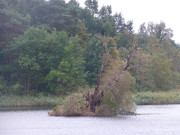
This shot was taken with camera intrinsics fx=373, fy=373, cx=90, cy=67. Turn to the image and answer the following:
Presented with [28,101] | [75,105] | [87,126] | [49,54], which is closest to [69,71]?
[49,54]

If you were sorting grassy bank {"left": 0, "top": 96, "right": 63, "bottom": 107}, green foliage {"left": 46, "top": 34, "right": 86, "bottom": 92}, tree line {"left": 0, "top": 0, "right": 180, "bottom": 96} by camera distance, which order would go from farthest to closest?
1. tree line {"left": 0, "top": 0, "right": 180, "bottom": 96}
2. green foliage {"left": 46, "top": 34, "right": 86, "bottom": 92}
3. grassy bank {"left": 0, "top": 96, "right": 63, "bottom": 107}

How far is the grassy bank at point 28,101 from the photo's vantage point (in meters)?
54.9

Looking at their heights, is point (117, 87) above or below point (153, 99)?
above

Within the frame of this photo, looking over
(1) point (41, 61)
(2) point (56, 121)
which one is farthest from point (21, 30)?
(2) point (56, 121)

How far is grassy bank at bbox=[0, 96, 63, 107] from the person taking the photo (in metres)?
54.9

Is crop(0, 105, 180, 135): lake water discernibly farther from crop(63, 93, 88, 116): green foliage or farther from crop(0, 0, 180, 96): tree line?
crop(0, 0, 180, 96): tree line

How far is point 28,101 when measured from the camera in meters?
56.0

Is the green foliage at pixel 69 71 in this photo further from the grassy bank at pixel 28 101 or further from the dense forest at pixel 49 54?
the grassy bank at pixel 28 101

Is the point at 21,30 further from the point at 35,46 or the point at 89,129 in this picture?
the point at 89,129

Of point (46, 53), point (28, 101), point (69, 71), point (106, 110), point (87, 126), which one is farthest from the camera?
point (46, 53)

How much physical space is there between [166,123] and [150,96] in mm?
25644

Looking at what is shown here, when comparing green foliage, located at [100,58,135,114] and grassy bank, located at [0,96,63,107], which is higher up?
green foliage, located at [100,58,135,114]

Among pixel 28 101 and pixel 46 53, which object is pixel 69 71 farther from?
pixel 28 101

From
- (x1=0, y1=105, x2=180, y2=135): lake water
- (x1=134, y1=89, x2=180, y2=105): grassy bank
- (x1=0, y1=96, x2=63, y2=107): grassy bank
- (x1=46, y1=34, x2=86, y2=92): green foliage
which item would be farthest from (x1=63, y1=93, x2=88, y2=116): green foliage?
(x1=134, y1=89, x2=180, y2=105): grassy bank
